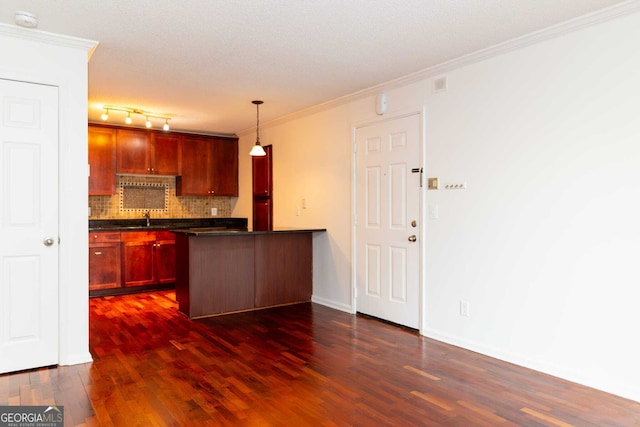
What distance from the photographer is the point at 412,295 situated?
4285mm

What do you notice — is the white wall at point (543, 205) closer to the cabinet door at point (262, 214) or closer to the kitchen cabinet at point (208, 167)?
the cabinet door at point (262, 214)

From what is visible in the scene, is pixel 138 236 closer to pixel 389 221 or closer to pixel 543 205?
pixel 389 221

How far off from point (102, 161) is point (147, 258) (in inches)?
61.0

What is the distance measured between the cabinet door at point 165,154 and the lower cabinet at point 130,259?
104 centimetres

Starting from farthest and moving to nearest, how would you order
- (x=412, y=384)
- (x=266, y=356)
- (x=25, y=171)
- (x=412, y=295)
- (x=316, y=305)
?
(x=316, y=305) < (x=412, y=295) < (x=266, y=356) < (x=25, y=171) < (x=412, y=384)

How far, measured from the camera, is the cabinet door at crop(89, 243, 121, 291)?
595cm

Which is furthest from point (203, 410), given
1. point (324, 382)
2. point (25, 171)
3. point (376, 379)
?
point (25, 171)

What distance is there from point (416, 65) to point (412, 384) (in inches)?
105

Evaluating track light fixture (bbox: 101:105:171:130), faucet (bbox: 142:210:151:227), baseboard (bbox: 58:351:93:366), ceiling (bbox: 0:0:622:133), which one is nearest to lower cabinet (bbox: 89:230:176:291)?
faucet (bbox: 142:210:151:227)

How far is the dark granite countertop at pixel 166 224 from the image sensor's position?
639cm

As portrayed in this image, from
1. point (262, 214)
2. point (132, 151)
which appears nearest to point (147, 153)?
point (132, 151)

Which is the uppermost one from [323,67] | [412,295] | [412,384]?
[323,67]

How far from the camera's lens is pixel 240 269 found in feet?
16.8

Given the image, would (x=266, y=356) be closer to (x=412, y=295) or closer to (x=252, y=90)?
(x=412, y=295)
